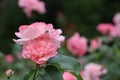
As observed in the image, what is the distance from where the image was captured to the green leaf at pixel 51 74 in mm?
1836

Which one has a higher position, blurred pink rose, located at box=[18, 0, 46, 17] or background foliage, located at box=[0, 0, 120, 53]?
background foliage, located at box=[0, 0, 120, 53]

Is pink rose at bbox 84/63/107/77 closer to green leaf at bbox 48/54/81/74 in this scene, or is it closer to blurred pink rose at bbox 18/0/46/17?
blurred pink rose at bbox 18/0/46/17

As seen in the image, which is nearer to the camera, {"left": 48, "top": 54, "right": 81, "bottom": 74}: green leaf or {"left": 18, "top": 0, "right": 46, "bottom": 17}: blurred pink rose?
{"left": 48, "top": 54, "right": 81, "bottom": 74}: green leaf

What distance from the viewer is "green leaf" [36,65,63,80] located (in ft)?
6.02

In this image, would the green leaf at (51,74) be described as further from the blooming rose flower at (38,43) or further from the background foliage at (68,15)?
the background foliage at (68,15)

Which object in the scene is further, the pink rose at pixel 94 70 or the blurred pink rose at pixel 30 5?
the blurred pink rose at pixel 30 5

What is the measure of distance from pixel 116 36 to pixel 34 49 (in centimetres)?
184

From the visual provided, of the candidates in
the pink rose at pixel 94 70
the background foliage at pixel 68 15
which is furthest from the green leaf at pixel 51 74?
the background foliage at pixel 68 15

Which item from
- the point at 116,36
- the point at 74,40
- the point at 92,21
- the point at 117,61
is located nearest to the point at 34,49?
the point at 74,40

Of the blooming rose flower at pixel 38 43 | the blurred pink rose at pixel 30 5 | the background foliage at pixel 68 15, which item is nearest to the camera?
the blooming rose flower at pixel 38 43

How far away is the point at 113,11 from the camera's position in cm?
653

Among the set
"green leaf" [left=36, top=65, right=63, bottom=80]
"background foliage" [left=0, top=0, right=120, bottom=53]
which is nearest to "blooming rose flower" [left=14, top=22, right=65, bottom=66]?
"green leaf" [left=36, top=65, right=63, bottom=80]

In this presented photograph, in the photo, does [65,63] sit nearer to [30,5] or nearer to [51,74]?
[51,74]

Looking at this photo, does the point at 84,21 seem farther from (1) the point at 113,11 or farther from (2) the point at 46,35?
(2) the point at 46,35
